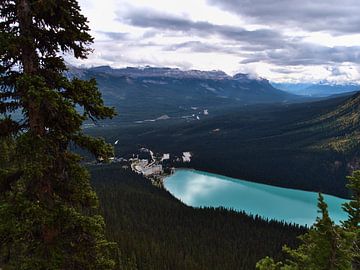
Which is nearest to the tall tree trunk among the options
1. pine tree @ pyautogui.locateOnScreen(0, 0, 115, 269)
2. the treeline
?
pine tree @ pyautogui.locateOnScreen(0, 0, 115, 269)

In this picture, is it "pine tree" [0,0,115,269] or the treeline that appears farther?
the treeline

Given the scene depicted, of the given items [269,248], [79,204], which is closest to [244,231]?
[269,248]

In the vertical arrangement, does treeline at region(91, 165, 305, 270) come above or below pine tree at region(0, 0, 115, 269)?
below

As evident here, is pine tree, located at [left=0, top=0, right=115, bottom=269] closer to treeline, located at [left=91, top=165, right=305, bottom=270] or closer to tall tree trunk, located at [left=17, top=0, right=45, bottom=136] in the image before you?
tall tree trunk, located at [left=17, top=0, right=45, bottom=136]

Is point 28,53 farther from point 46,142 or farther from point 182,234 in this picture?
point 182,234

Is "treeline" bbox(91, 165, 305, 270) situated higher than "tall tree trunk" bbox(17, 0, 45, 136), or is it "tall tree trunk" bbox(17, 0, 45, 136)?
"tall tree trunk" bbox(17, 0, 45, 136)

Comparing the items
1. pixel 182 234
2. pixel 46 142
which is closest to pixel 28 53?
pixel 46 142
